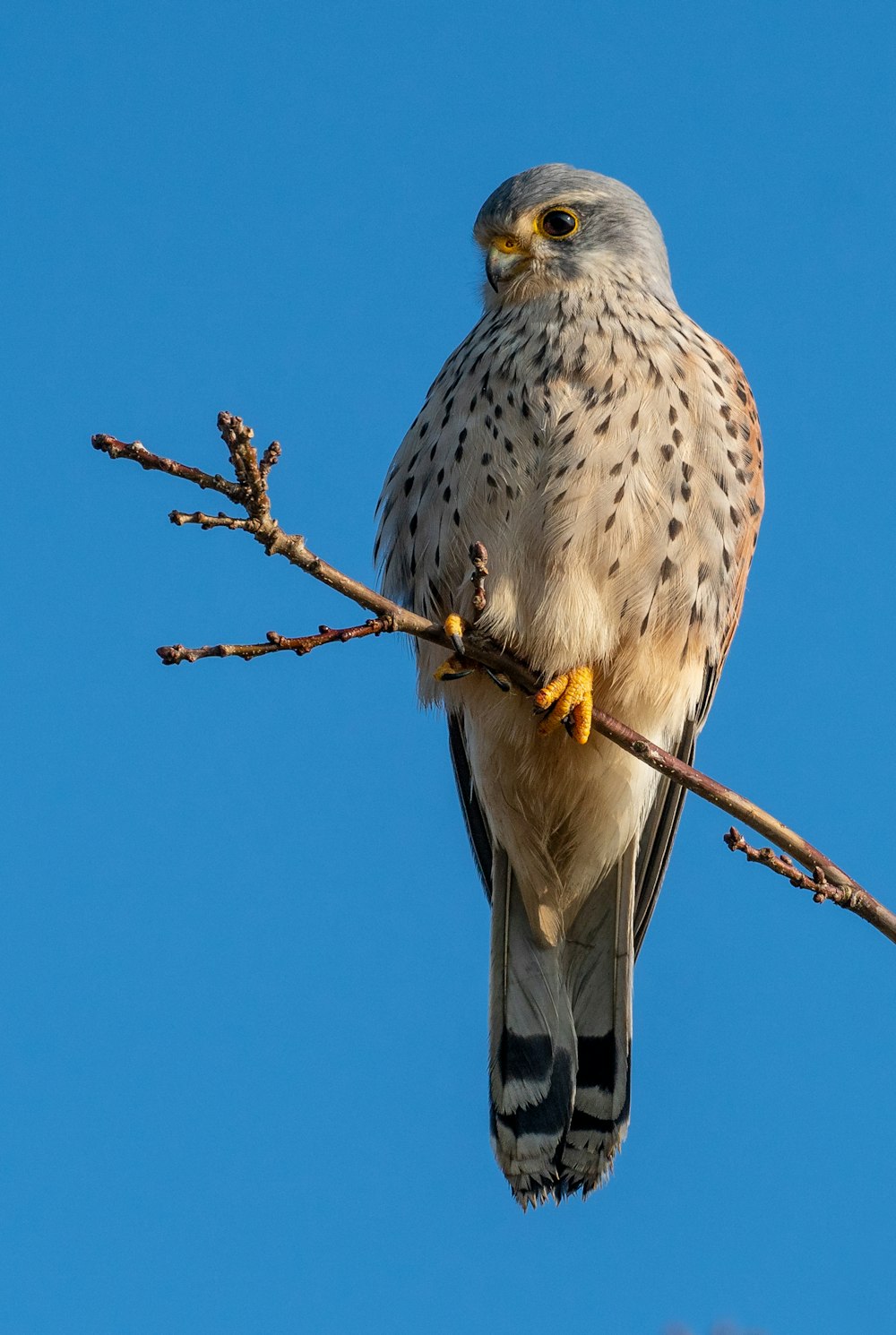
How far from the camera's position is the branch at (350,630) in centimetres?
244

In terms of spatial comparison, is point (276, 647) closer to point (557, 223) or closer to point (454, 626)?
point (454, 626)

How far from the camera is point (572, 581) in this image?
13.0 ft

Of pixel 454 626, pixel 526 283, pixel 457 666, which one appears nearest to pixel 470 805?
pixel 457 666

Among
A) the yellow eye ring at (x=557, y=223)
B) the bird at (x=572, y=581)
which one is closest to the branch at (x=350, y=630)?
the bird at (x=572, y=581)

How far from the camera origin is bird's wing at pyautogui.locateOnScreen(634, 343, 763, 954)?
4.31 metres

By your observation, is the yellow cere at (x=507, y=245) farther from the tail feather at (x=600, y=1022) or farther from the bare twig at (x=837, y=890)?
the bare twig at (x=837, y=890)

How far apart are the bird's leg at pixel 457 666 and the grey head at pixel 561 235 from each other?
1088mm

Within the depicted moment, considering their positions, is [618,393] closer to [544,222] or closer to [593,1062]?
[544,222]

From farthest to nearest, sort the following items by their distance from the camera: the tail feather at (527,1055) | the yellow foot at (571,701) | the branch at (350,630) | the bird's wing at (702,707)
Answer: the bird's wing at (702,707)
the tail feather at (527,1055)
the yellow foot at (571,701)
the branch at (350,630)

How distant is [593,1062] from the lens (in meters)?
4.24

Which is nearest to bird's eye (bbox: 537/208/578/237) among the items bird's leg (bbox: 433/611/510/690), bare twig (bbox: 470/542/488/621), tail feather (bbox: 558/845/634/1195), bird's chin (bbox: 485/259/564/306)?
bird's chin (bbox: 485/259/564/306)

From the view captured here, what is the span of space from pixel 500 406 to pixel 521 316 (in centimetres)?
35

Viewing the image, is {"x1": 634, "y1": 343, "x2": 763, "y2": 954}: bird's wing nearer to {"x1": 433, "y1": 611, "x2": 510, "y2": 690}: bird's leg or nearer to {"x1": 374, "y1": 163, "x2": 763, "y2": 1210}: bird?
{"x1": 374, "y1": 163, "x2": 763, "y2": 1210}: bird

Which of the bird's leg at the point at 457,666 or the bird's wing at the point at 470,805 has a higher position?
the bird's wing at the point at 470,805
